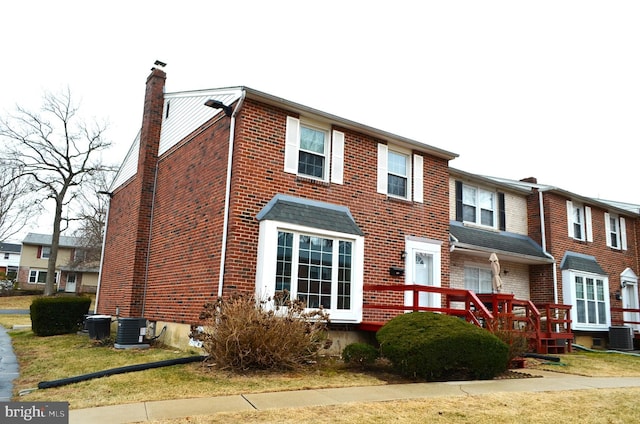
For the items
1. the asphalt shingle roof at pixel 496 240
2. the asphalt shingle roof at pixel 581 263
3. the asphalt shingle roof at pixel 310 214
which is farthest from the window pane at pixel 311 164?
the asphalt shingle roof at pixel 581 263

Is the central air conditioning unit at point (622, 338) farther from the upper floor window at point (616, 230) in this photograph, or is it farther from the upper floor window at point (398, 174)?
the upper floor window at point (398, 174)

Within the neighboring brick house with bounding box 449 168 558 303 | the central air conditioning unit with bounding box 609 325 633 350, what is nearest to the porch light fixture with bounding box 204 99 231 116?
the neighboring brick house with bounding box 449 168 558 303

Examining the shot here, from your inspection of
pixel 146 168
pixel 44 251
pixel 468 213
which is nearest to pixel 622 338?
pixel 468 213

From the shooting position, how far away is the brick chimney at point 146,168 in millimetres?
14300

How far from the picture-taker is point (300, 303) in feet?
30.0

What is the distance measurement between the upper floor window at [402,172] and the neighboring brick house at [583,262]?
6012 mm

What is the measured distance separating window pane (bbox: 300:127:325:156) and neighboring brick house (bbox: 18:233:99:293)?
42489 millimetres

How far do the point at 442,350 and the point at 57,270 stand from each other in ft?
170

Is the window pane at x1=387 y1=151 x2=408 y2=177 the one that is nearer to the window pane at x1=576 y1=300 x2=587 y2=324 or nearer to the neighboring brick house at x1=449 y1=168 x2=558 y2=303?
the neighboring brick house at x1=449 y1=168 x2=558 y2=303

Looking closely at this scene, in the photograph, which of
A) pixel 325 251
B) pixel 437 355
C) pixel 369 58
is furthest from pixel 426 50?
pixel 437 355

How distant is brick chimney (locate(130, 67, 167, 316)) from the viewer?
1430 centimetres

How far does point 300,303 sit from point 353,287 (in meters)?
2.45

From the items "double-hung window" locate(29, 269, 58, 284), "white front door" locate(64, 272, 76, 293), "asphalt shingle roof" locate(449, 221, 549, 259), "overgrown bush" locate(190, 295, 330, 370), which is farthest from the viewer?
"double-hung window" locate(29, 269, 58, 284)

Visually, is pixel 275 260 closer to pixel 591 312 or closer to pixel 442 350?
pixel 442 350
